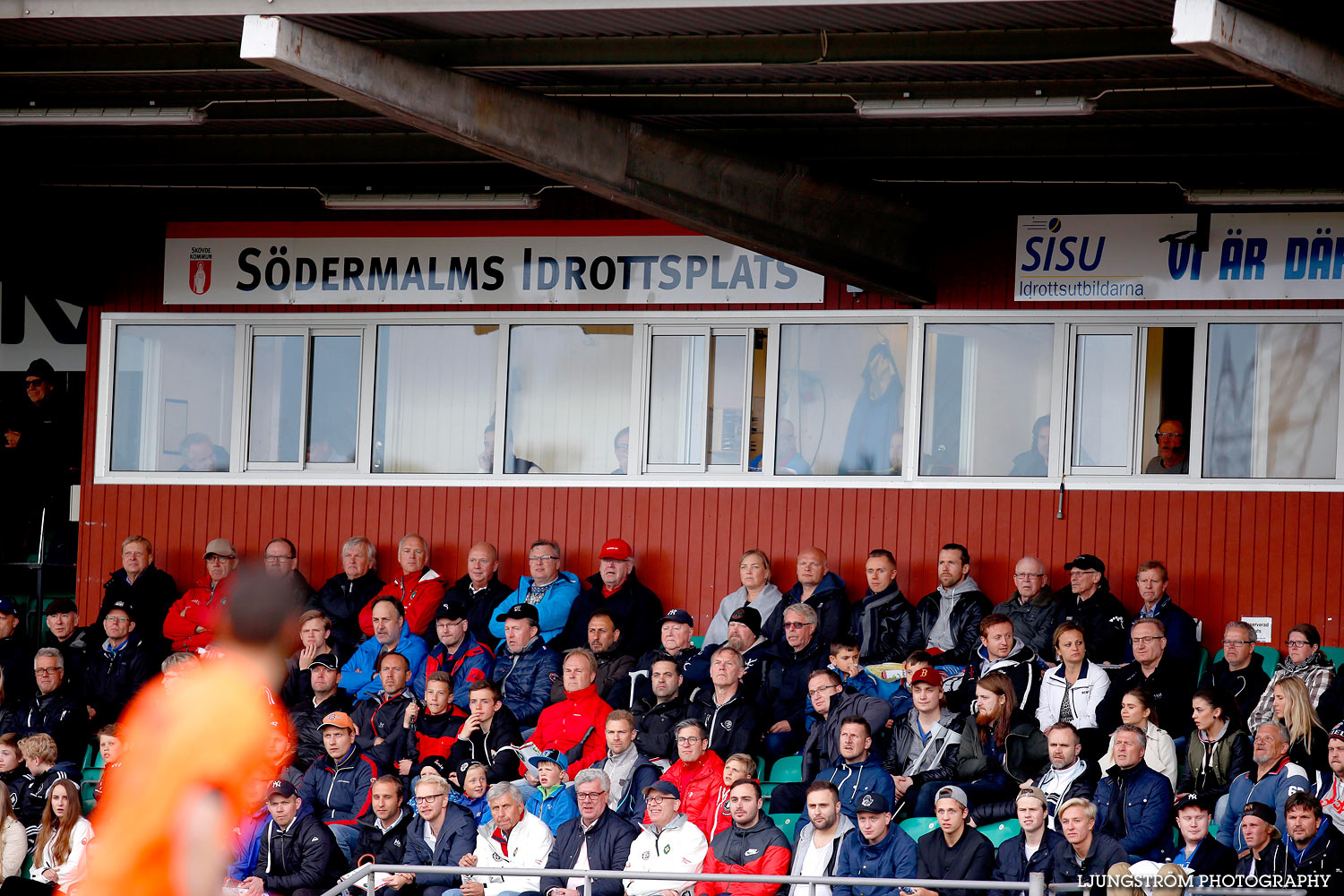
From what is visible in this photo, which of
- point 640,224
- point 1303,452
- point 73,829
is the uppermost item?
point 640,224

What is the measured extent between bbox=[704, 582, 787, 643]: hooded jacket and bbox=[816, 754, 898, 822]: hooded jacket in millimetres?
1841

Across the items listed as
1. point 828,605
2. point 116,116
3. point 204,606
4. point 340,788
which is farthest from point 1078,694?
point 116,116

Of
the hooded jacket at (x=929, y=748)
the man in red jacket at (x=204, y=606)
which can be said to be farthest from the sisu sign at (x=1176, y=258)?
the man in red jacket at (x=204, y=606)

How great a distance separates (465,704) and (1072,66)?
574cm

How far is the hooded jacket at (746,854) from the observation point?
932 cm

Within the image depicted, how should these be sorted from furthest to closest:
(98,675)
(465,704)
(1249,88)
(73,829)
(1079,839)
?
(98,675), (465,704), (73,829), (1249,88), (1079,839)

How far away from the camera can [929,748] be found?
9.99 m

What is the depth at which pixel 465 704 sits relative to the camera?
11445 millimetres

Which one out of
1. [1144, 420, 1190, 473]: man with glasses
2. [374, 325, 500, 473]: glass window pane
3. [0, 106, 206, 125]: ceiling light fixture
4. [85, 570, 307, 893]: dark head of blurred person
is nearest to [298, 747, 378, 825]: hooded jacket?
[374, 325, 500, 473]: glass window pane

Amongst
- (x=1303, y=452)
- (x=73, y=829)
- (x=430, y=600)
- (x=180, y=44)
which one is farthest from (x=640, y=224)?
(x=73, y=829)

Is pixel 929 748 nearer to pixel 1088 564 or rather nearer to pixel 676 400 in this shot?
pixel 1088 564

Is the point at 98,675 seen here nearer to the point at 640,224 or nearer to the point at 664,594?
the point at 664,594

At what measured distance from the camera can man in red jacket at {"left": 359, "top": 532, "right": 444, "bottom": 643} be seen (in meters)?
12.5

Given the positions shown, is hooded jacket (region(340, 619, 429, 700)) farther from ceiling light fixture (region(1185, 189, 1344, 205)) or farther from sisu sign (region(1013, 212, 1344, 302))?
ceiling light fixture (region(1185, 189, 1344, 205))
